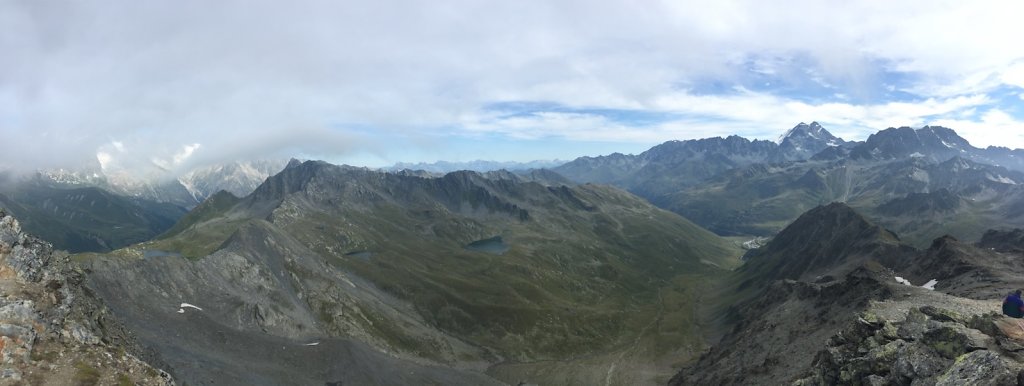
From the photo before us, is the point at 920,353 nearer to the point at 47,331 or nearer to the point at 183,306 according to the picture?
the point at 47,331

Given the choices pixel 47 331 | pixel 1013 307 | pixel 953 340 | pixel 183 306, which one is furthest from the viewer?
pixel 183 306

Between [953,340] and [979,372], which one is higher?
[979,372]

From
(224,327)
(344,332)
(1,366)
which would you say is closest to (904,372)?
(1,366)

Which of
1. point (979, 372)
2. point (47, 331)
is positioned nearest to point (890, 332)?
point (979, 372)

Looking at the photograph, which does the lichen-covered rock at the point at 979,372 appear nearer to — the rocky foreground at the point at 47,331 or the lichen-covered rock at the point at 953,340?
the lichen-covered rock at the point at 953,340

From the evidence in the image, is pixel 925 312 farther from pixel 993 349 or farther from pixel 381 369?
pixel 381 369

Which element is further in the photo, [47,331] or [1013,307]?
[47,331]

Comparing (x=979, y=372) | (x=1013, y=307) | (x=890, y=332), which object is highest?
(x=1013, y=307)
